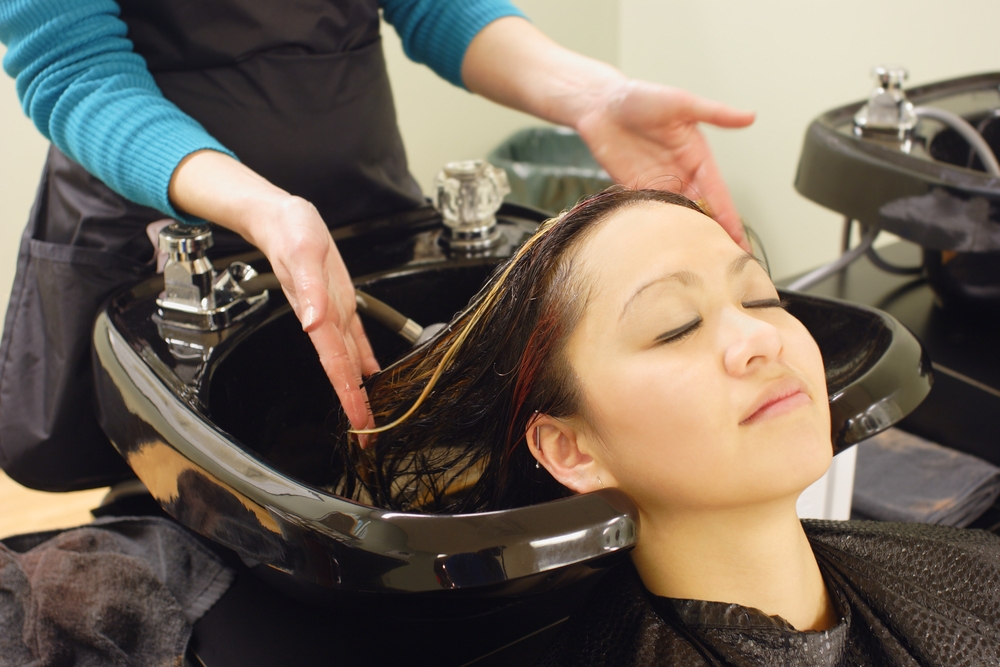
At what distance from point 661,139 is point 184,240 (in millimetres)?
537

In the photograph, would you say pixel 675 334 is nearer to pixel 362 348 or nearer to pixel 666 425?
pixel 666 425

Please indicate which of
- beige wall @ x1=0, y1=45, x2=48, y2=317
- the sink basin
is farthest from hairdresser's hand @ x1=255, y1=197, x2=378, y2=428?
beige wall @ x1=0, y1=45, x2=48, y2=317

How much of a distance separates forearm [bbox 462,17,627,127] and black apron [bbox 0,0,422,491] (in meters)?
0.17

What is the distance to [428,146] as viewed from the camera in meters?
2.65

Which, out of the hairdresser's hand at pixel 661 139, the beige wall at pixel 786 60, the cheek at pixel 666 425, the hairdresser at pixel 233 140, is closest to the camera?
the cheek at pixel 666 425

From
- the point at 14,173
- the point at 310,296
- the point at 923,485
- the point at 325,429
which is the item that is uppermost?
the point at 310,296

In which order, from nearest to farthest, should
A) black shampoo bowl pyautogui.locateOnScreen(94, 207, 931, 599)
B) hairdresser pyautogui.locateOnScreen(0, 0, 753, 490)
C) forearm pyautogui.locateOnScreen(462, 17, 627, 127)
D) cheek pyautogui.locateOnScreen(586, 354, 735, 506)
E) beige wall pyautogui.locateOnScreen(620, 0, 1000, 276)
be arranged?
black shampoo bowl pyautogui.locateOnScreen(94, 207, 931, 599) → cheek pyautogui.locateOnScreen(586, 354, 735, 506) → hairdresser pyautogui.locateOnScreen(0, 0, 753, 490) → forearm pyautogui.locateOnScreen(462, 17, 627, 127) → beige wall pyautogui.locateOnScreen(620, 0, 1000, 276)

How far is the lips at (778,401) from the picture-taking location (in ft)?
2.20

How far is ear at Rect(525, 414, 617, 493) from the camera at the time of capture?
2.39 ft

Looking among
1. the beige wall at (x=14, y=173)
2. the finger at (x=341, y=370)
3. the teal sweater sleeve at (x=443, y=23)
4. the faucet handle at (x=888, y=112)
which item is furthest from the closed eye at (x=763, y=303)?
the beige wall at (x=14, y=173)

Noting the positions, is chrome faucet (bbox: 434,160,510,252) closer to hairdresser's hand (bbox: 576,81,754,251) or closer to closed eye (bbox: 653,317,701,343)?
hairdresser's hand (bbox: 576,81,754,251)

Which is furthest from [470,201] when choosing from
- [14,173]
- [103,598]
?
[14,173]

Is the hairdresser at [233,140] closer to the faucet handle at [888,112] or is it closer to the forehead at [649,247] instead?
the forehead at [649,247]

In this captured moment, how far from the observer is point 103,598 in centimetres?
76
